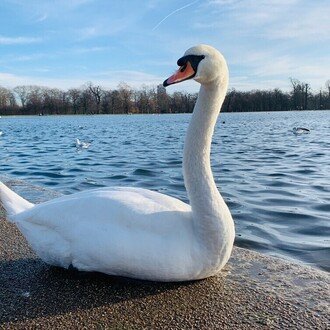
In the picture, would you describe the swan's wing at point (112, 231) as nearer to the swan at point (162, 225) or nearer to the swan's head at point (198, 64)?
the swan at point (162, 225)

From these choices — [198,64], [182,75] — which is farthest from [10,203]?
[198,64]

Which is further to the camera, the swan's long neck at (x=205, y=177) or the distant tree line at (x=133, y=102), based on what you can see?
the distant tree line at (x=133, y=102)

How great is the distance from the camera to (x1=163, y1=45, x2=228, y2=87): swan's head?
2934 mm

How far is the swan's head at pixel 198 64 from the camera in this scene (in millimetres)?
2934

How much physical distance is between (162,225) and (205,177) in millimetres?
485

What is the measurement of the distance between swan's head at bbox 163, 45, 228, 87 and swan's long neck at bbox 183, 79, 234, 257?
149 mm

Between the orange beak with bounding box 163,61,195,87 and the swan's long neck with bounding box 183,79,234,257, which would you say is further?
the swan's long neck with bounding box 183,79,234,257

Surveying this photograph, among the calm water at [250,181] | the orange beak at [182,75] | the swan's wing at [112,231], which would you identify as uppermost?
the orange beak at [182,75]

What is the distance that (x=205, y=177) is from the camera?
3211mm

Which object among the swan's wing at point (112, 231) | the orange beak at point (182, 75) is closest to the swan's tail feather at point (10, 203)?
the swan's wing at point (112, 231)

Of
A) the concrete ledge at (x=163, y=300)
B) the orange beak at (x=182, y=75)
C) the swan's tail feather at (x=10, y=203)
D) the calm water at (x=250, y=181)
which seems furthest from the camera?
the calm water at (x=250, y=181)

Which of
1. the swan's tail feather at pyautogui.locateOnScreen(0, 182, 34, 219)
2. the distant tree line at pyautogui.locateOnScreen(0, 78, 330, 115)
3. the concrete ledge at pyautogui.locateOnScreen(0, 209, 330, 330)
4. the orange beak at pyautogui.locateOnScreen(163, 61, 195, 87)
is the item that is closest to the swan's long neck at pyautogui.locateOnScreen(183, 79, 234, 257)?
the orange beak at pyautogui.locateOnScreen(163, 61, 195, 87)

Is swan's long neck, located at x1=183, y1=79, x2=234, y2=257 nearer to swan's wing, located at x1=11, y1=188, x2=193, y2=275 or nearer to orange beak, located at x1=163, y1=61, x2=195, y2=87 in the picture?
swan's wing, located at x1=11, y1=188, x2=193, y2=275

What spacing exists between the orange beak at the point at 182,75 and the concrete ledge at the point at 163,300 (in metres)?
1.45
